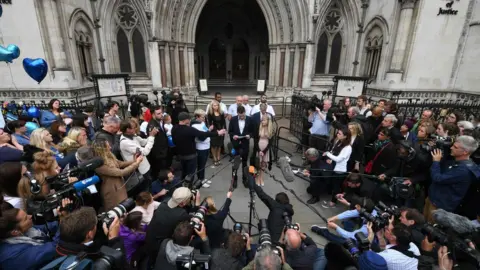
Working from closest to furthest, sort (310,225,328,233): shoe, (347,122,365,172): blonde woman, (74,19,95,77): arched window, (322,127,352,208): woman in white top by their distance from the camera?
1. (310,225,328,233): shoe
2. (322,127,352,208): woman in white top
3. (347,122,365,172): blonde woman
4. (74,19,95,77): arched window

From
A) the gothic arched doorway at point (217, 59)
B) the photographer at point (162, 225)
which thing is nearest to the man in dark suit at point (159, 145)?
the photographer at point (162, 225)

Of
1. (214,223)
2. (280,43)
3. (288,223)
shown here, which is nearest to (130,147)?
(214,223)

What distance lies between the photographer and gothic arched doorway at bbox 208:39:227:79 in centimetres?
1831

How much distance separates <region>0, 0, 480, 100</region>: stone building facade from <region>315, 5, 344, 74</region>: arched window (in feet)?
0.17

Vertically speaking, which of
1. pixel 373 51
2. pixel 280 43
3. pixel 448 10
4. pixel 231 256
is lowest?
pixel 231 256

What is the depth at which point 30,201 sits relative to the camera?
2422 millimetres

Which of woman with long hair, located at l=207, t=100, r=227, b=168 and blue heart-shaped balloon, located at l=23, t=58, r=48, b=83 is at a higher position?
blue heart-shaped balloon, located at l=23, t=58, r=48, b=83

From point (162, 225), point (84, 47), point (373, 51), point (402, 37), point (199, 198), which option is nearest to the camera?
point (162, 225)

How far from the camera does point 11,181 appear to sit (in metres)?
2.54

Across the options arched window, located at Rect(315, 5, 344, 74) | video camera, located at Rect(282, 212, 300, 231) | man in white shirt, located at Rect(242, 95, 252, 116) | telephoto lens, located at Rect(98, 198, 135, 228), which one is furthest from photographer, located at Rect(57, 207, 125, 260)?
arched window, located at Rect(315, 5, 344, 74)

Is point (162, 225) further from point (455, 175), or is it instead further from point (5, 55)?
point (5, 55)

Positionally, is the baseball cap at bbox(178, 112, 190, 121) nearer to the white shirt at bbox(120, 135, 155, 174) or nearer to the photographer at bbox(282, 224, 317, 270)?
the white shirt at bbox(120, 135, 155, 174)

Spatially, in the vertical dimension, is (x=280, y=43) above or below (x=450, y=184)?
above

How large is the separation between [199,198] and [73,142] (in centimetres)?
228
